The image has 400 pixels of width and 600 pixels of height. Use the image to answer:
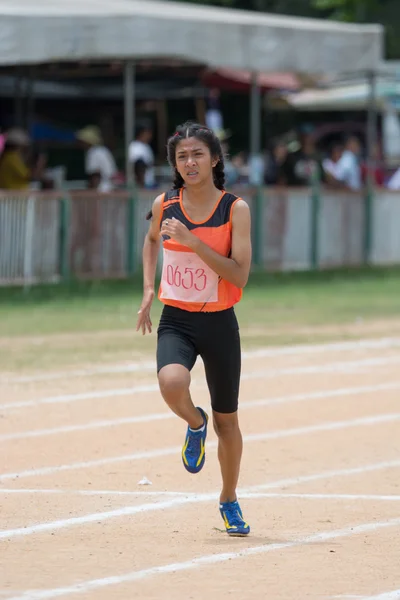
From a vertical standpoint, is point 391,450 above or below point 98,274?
above

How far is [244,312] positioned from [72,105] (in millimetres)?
15319

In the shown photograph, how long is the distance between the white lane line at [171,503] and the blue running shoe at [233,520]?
27.2 inches

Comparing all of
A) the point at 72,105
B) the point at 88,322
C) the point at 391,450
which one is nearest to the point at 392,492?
the point at 391,450

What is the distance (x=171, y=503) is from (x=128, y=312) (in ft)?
34.2

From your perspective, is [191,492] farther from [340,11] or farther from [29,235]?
[340,11]

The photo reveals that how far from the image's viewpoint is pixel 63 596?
19.8 ft

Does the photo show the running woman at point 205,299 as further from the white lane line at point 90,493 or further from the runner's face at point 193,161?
the white lane line at point 90,493

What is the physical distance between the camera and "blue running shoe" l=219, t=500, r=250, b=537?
739 centimetres

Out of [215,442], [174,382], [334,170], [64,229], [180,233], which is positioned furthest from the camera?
[334,170]

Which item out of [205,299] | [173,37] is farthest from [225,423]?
[173,37]

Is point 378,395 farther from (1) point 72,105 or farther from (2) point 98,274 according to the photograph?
(1) point 72,105

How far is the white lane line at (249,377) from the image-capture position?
12.1 metres

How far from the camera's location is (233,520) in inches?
292

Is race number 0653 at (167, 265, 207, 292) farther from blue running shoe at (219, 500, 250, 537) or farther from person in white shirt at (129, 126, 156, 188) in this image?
person in white shirt at (129, 126, 156, 188)
